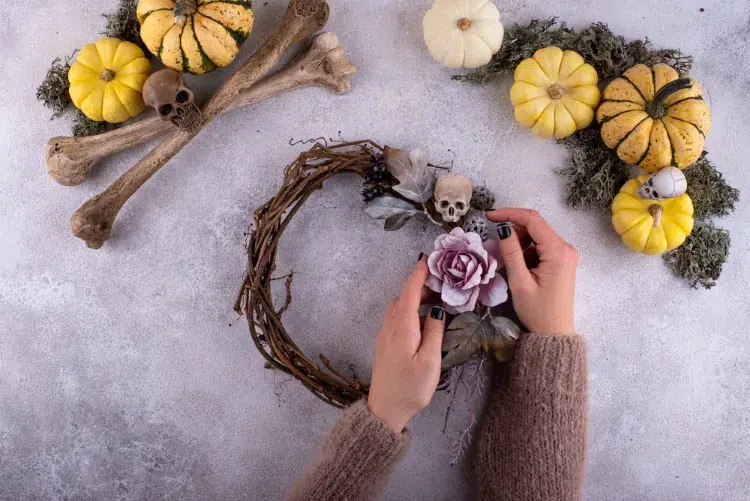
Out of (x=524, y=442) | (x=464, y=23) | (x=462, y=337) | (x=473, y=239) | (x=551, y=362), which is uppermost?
(x=464, y=23)

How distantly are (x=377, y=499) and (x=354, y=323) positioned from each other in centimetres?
45

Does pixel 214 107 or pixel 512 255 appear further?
pixel 214 107

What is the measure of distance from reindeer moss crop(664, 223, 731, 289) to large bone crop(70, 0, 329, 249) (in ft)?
3.70

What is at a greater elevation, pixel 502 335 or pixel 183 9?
pixel 183 9

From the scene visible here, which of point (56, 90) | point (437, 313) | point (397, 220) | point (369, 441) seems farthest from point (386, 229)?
point (56, 90)

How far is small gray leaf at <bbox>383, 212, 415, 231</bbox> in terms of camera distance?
4.82 feet

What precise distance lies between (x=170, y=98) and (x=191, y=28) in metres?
0.18

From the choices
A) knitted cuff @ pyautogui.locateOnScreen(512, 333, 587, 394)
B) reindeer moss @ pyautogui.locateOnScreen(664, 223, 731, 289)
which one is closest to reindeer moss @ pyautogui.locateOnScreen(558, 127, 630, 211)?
reindeer moss @ pyautogui.locateOnScreen(664, 223, 731, 289)

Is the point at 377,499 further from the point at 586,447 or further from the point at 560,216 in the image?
the point at 560,216

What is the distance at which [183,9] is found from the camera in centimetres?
136

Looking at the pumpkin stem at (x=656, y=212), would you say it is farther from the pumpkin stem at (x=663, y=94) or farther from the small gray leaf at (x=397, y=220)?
the small gray leaf at (x=397, y=220)

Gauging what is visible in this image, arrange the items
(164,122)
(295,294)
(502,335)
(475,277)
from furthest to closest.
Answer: (295,294) → (164,122) → (502,335) → (475,277)

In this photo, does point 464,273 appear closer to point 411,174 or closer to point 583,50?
point 411,174

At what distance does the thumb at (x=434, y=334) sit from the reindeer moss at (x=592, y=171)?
20.4 inches
